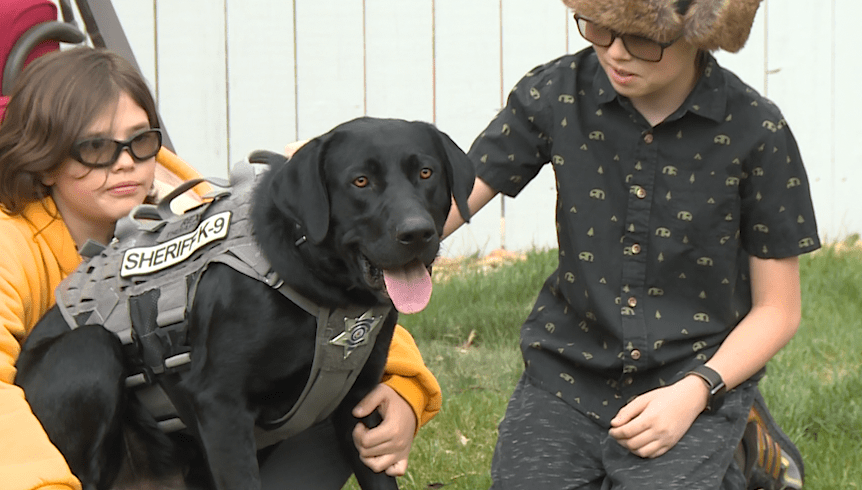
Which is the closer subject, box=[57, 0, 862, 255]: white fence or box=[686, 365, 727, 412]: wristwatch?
box=[686, 365, 727, 412]: wristwatch

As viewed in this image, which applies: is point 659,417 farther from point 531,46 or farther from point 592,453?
point 531,46

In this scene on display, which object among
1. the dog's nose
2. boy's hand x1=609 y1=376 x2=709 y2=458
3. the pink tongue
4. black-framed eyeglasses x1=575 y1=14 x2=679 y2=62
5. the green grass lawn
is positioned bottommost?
the green grass lawn

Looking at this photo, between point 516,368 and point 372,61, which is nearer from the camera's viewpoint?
point 516,368

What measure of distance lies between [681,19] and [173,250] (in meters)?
1.19

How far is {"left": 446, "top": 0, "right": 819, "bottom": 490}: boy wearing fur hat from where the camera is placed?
2.33 m

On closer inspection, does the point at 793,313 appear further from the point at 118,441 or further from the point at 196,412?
the point at 118,441

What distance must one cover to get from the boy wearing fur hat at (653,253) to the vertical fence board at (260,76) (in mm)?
2616

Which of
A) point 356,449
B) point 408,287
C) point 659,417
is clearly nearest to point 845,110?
point 659,417

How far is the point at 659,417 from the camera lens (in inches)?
90.7

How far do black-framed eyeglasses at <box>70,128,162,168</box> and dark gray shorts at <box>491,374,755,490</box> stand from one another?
3.73 feet

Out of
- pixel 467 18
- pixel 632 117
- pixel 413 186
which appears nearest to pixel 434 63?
pixel 467 18

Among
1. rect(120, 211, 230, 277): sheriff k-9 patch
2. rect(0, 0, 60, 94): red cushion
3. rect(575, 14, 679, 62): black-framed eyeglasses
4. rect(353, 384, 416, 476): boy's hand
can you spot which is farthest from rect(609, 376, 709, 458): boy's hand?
rect(0, 0, 60, 94): red cushion

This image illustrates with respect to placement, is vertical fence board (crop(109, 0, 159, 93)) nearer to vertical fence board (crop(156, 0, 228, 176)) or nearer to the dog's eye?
vertical fence board (crop(156, 0, 228, 176))

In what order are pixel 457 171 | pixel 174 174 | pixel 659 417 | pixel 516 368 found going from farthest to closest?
pixel 516 368
pixel 174 174
pixel 659 417
pixel 457 171
